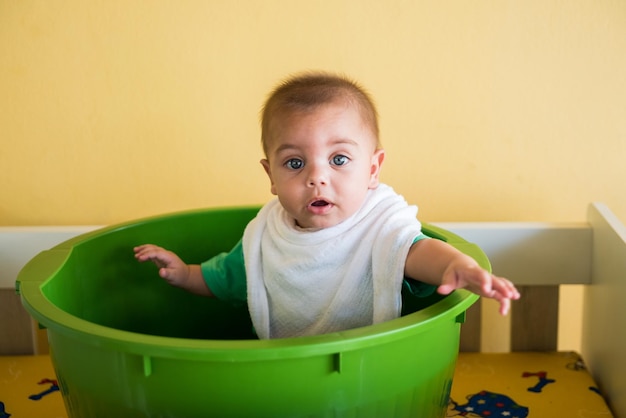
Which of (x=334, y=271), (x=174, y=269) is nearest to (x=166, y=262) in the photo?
(x=174, y=269)

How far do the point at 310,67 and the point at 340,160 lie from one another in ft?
1.06

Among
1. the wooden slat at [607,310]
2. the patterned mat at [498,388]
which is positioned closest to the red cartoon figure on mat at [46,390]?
the patterned mat at [498,388]

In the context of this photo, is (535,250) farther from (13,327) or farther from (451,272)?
(13,327)

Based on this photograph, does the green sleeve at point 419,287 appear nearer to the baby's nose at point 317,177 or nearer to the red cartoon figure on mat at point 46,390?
the baby's nose at point 317,177

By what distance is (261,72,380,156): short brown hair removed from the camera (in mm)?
854

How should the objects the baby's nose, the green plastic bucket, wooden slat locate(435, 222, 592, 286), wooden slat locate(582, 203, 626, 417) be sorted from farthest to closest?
wooden slat locate(435, 222, 592, 286) → wooden slat locate(582, 203, 626, 417) → the baby's nose → the green plastic bucket

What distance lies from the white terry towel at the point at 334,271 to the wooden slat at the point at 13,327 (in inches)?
16.0

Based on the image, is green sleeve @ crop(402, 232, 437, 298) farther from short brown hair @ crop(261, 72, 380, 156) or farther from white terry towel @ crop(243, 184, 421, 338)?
short brown hair @ crop(261, 72, 380, 156)

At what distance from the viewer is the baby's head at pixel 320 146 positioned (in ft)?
2.77

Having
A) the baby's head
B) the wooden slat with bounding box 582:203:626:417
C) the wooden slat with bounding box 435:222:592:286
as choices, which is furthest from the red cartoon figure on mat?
the wooden slat with bounding box 582:203:626:417

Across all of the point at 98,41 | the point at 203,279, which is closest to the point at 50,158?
the point at 98,41

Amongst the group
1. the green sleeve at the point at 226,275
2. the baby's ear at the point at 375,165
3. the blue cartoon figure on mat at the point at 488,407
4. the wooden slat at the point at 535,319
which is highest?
the baby's ear at the point at 375,165

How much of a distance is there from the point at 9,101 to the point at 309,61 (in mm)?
440

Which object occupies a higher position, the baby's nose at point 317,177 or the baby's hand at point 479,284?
the baby's nose at point 317,177
